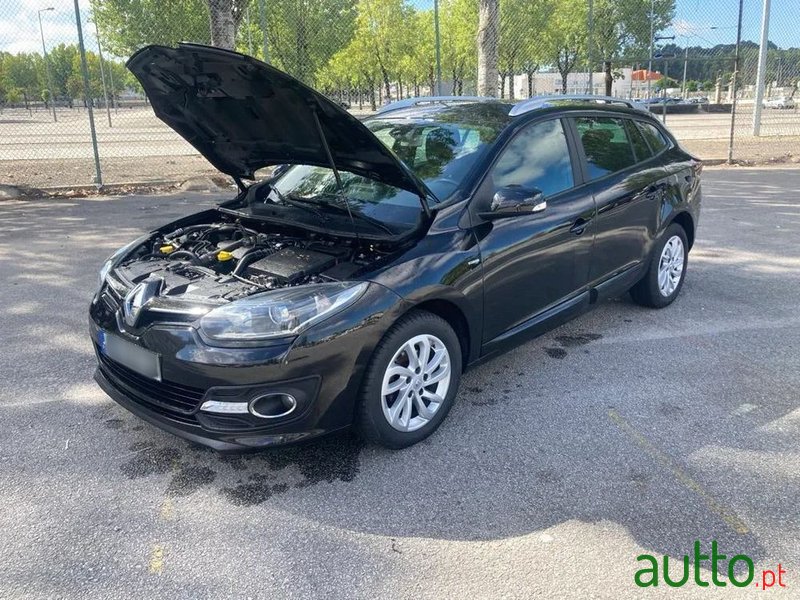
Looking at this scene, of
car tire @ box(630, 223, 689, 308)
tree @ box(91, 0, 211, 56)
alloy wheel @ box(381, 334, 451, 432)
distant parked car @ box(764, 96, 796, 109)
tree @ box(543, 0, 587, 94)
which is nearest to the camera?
alloy wheel @ box(381, 334, 451, 432)

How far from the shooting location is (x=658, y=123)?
5395 mm

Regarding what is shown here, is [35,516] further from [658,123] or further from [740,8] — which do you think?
[740,8]

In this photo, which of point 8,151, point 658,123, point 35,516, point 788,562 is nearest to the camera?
point 788,562

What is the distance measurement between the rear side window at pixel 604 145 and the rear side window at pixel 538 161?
240 millimetres

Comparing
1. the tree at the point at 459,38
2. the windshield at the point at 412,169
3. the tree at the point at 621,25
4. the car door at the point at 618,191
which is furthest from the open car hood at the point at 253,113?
the tree at the point at 621,25

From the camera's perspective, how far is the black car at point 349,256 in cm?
287

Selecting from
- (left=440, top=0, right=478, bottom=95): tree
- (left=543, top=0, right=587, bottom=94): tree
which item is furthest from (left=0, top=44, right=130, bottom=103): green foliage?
(left=543, top=0, right=587, bottom=94): tree

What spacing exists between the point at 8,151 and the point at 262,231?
18585 millimetres

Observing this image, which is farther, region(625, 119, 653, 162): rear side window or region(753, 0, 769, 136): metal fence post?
region(753, 0, 769, 136): metal fence post

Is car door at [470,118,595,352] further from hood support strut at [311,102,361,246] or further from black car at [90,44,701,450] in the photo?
hood support strut at [311,102,361,246]

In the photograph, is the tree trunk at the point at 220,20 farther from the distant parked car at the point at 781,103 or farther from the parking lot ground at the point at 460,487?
the distant parked car at the point at 781,103

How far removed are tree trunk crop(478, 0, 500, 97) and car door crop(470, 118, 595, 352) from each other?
316 inches

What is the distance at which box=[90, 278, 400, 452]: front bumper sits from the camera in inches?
110

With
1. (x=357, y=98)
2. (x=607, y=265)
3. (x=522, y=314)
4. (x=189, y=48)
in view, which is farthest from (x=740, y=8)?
(x=357, y=98)
